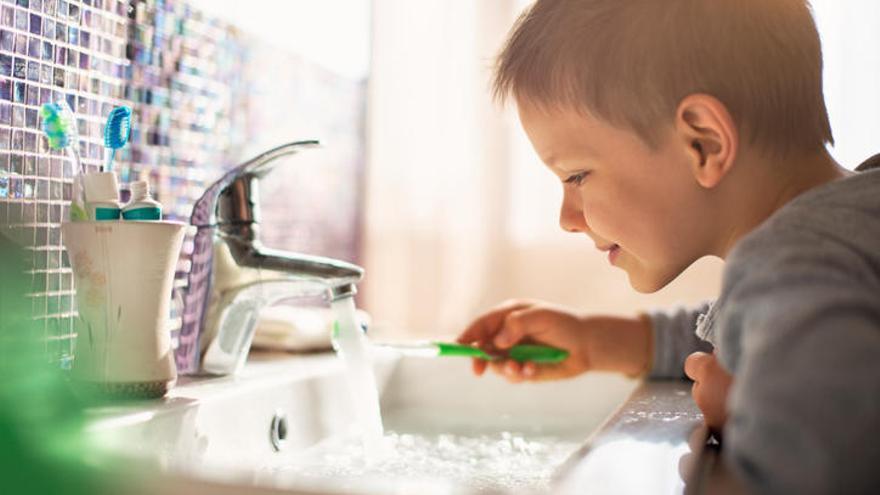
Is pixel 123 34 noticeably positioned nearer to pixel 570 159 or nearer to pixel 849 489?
pixel 570 159

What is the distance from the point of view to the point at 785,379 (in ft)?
1.38

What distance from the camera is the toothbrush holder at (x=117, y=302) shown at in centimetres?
72

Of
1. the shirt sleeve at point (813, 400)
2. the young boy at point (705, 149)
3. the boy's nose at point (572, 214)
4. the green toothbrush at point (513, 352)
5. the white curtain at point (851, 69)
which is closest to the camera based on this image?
the shirt sleeve at point (813, 400)

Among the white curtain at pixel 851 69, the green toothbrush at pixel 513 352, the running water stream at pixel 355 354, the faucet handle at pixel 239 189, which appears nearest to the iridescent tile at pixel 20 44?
the faucet handle at pixel 239 189

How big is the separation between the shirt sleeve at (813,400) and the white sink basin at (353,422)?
5.2 inches

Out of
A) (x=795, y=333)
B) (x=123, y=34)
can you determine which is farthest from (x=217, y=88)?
(x=795, y=333)

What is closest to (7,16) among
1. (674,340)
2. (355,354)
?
(355,354)

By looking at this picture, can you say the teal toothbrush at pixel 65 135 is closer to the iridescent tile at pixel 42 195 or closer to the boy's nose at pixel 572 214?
the iridescent tile at pixel 42 195

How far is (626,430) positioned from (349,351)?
30 centimetres

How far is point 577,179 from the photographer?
79cm

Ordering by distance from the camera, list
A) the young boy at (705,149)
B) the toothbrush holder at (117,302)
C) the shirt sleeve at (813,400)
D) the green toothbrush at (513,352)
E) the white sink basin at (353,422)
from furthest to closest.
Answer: the green toothbrush at (513,352)
the toothbrush holder at (117,302)
the white sink basin at (353,422)
the young boy at (705,149)
the shirt sleeve at (813,400)

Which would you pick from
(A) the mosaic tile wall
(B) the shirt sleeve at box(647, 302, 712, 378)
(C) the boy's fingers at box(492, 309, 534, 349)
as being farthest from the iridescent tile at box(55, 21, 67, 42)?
(B) the shirt sleeve at box(647, 302, 712, 378)

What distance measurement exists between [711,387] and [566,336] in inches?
14.1

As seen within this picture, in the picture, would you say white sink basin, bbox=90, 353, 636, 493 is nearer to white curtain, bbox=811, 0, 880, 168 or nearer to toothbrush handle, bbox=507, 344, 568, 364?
toothbrush handle, bbox=507, 344, 568, 364
